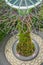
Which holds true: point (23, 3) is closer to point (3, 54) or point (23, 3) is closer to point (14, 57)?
point (14, 57)

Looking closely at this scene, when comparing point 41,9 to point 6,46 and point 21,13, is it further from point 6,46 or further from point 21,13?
point 6,46

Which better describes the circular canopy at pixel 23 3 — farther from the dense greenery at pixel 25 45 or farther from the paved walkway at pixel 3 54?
the paved walkway at pixel 3 54

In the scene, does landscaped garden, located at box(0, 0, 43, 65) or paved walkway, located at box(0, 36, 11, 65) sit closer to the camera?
landscaped garden, located at box(0, 0, 43, 65)

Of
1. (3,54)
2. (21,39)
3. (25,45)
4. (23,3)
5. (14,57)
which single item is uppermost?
(23,3)

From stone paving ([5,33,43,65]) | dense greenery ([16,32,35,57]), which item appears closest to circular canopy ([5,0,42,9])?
dense greenery ([16,32,35,57])

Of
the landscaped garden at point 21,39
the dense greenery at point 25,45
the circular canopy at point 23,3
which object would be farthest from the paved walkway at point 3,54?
the circular canopy at point 23,3

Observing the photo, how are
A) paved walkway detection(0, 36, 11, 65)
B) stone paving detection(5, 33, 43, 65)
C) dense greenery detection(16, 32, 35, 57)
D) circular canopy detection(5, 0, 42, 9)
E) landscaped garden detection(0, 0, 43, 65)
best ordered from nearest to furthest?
1. circular canopy detection(5, 0, 42, 9)
2. landscaped garden detection(0, 0, 43, 65)
3. dense greenery detection(16, 32, 35, 57)
4. stone paving detection(5, 33, 43, 65)
5. paved walkway detection(0, 36, 11, 65)

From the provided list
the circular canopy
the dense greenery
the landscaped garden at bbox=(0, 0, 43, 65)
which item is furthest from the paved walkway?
the circular canopy

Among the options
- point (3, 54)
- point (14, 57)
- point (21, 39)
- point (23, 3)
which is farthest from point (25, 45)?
point (23, 3)

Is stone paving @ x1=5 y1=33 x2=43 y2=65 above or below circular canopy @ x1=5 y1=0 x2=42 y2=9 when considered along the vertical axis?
below

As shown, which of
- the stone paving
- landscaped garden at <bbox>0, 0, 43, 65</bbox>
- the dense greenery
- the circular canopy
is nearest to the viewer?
the circular canopy

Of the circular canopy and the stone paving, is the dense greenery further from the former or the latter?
the circular canopy
